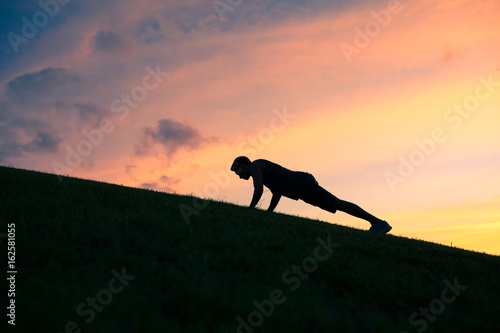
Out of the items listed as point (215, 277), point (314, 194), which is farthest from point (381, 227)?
point (215, 277)

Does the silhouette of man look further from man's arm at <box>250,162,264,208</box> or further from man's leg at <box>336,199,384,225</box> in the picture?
man's arm at <box>250,162,264,208</box>

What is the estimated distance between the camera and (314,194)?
33.6ft

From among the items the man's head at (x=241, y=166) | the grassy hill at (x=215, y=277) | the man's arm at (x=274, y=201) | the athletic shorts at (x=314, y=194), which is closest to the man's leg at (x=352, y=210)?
the athletic shorts at (x=314, y=194)

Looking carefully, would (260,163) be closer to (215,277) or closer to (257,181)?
(257,181)

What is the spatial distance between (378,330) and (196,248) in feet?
9.24

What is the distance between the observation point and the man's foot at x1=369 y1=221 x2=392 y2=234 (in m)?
10.4

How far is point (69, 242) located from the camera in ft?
16.6
